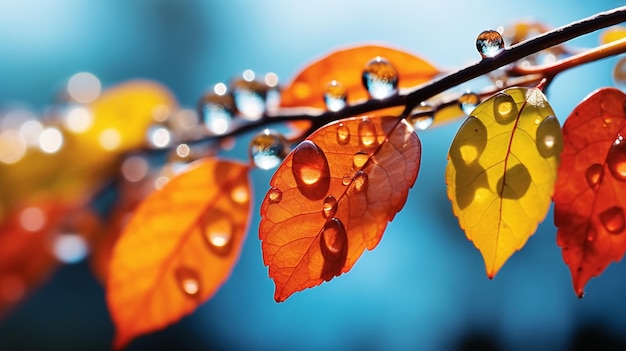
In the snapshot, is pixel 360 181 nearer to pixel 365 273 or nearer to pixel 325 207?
pixel 325 207

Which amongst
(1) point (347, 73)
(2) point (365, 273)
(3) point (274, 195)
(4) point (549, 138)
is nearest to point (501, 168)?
(4) point (549, 138)

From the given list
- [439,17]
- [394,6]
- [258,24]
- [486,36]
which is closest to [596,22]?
[486,36]

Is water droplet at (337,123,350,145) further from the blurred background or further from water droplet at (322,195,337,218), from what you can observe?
the blurred background

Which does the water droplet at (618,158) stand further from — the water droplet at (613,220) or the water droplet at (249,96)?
the water droplet at (249,96)

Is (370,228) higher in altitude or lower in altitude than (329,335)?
higher

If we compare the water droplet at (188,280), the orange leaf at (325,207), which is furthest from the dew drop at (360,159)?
the water droplet at (188,280)

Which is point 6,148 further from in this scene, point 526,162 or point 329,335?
point 329,335
